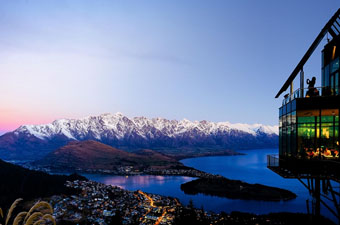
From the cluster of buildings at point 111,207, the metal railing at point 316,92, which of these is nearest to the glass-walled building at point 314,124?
the metal railing at point 316,92

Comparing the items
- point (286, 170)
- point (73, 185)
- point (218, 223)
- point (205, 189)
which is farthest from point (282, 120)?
point (73, 185)

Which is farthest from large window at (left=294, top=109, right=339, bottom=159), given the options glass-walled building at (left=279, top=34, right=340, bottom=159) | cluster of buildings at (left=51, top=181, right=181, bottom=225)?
cluster of buildings at (left=51, top=181, right=181, bottom=225)

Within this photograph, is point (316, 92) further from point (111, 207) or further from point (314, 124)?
point (111, 207)

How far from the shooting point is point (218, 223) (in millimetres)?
77875

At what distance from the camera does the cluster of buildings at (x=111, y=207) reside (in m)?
88.0

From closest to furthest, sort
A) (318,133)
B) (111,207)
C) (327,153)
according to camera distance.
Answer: (327,153) → (318,133) → (111,207)

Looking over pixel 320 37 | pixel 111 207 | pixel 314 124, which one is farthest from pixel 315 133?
pixel 111 207

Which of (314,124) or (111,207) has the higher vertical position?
(314,124)

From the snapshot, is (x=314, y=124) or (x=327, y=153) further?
(x=314, y=124)

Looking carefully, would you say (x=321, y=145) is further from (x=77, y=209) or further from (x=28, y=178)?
(x=28, y=178)

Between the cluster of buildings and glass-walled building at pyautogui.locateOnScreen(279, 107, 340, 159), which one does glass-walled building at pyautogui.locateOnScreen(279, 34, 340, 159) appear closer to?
glass-walled building at pyautogui.locateOnScreen(279, 107, 340, 159)

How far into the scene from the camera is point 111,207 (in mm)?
105625

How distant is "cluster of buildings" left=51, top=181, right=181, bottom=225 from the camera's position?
88.0m

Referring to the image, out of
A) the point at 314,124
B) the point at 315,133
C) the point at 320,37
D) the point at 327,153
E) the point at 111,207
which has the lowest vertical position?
the point at 111,207
